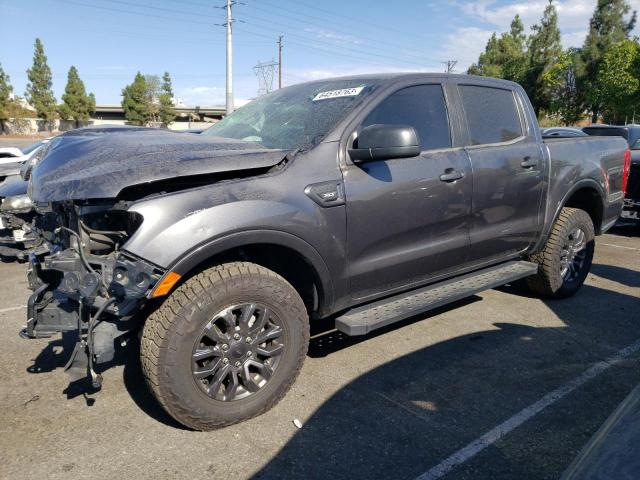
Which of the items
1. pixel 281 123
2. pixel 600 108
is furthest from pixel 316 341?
pixel 600 108

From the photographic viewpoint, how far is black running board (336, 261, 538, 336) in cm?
310

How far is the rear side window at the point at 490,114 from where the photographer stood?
388 centimetres

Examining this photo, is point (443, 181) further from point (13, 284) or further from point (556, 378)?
point (13, 284)

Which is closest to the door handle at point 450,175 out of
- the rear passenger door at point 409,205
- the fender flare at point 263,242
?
the rear passenger door at point 409,205

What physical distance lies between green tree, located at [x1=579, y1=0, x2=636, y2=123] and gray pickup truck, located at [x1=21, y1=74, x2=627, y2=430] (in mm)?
41376

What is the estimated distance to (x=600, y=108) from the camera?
127 ft

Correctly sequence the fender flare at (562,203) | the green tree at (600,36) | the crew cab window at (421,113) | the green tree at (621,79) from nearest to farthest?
the crew cab window at (421,113) → the fender flare at (562,203) → the green tree at (621,79) → the green tree at (600,36)

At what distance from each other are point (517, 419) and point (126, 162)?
2547 millimetres

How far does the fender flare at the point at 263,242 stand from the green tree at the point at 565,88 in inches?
1739

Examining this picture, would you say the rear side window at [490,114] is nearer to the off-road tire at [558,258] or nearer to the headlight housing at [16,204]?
the off-road tire at [558,258]

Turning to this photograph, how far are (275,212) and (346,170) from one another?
0.57 metres

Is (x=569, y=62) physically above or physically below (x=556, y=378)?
above

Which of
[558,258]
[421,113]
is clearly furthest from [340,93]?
[558,258]

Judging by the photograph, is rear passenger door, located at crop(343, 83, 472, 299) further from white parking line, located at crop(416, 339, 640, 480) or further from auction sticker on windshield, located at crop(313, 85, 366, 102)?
white parking line, located at crop(416, 339, 640, 480)
